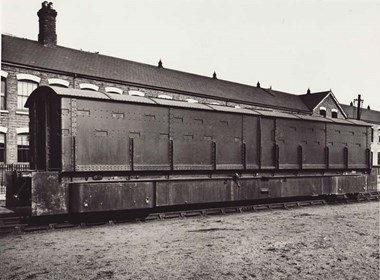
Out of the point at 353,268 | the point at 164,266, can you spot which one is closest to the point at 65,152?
the point at 164,266

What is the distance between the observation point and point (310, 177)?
13.4 m

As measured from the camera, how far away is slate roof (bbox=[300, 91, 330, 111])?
37.9m

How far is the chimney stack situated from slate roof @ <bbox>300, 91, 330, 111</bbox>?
25701mm

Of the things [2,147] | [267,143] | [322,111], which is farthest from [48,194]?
[322,111]

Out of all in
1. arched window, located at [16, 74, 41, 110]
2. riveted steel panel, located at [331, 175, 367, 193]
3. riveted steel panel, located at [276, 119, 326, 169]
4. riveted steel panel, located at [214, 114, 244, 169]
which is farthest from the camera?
arched window, located at [16, 74, 41, 110]

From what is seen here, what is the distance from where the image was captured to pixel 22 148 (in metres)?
18.9

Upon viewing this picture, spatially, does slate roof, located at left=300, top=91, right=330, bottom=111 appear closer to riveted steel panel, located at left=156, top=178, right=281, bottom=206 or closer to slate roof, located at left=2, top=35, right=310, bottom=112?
slate roof, located at left=2, top=35, right=310, bottom=112

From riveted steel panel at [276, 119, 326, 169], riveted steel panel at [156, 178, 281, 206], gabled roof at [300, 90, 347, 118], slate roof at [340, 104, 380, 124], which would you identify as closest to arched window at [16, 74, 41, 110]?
riveted steel panel at [156, 178, 281, 206]

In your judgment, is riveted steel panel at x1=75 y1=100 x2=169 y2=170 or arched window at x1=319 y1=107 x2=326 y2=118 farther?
arched window at x1=319 y1=107 x2=326 y2=118

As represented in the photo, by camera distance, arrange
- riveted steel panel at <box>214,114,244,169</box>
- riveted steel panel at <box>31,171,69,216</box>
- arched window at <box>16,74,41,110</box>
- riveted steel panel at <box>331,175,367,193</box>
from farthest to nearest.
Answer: arched window at <box>16,74,41,110</box>, riveted steel panel at <box>331,175,367,193</box>, riveted steel panel at <box>214,114,244,169</box>, riveted steel panel at <box>31,171,69,216</box>

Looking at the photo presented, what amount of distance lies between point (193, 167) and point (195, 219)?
1.55 meters

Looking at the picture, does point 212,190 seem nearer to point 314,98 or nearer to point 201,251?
point 201,251

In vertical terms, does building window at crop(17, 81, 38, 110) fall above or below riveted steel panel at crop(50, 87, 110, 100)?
above

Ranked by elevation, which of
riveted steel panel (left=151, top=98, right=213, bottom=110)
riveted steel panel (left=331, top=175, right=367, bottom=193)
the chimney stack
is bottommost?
riveted steel panel (left=331, top=175, right=367, bottom=193)
